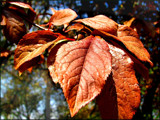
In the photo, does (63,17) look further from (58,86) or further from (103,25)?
(58,86)

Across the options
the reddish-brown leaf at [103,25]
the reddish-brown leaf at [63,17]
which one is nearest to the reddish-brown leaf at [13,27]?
the reddish-brown leaf at [63,17]

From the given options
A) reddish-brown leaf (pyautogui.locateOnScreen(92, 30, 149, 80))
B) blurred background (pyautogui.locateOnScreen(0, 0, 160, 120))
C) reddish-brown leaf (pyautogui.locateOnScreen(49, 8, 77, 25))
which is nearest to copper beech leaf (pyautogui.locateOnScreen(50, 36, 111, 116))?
reddish-brown leaf (pyautogui.locateOnScreen(92, 30, 149, 80))

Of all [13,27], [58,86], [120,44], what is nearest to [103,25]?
[120,44]

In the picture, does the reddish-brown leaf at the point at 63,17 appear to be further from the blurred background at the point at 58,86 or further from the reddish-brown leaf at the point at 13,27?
the blurred background at the point at 58,86

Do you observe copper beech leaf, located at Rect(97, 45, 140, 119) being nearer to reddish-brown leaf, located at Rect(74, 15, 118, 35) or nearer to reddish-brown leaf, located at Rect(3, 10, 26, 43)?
reddish-brown leaf, located at Rect(74, 15, 118, 35)

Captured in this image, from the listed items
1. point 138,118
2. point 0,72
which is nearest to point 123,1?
point 138,118

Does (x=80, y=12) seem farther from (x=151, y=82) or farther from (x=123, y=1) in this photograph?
(x=151, y=82)

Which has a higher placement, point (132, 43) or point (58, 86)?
point (132, 43)
